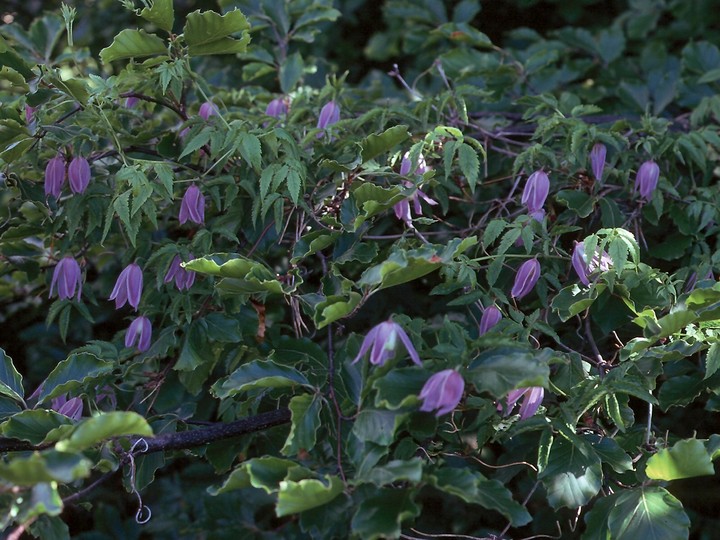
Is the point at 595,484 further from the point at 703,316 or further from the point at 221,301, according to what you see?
the point at 221,301

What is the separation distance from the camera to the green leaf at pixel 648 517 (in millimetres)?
1218

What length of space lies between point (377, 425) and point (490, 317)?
0.35 m

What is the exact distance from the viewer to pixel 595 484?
128cm

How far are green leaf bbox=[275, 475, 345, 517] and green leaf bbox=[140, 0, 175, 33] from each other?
2.61 ft

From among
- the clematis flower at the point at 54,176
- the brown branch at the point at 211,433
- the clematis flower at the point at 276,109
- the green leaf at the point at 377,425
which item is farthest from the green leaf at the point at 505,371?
the clematis flower at the point at 276,109

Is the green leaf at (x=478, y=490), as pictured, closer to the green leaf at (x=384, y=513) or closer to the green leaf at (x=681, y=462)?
the green leaf at (x=384, y=513)

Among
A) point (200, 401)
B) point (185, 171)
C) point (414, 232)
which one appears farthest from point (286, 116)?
point (200, 401)

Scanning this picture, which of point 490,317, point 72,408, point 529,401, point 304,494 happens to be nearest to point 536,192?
point 490,317

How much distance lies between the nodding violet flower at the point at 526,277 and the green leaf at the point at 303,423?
1.35 ft

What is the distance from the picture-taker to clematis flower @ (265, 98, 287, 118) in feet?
6.28

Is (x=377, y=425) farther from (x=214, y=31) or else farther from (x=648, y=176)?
(x=648, y=176)

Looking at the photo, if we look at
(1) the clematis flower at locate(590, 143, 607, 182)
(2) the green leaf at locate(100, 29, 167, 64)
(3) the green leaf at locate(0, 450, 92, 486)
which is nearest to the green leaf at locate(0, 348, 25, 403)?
(3) the green leaf at locate(0, 450, 92, 486)

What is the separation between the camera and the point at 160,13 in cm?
143

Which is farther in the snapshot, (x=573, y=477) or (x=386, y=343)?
(x=573, y=477)
